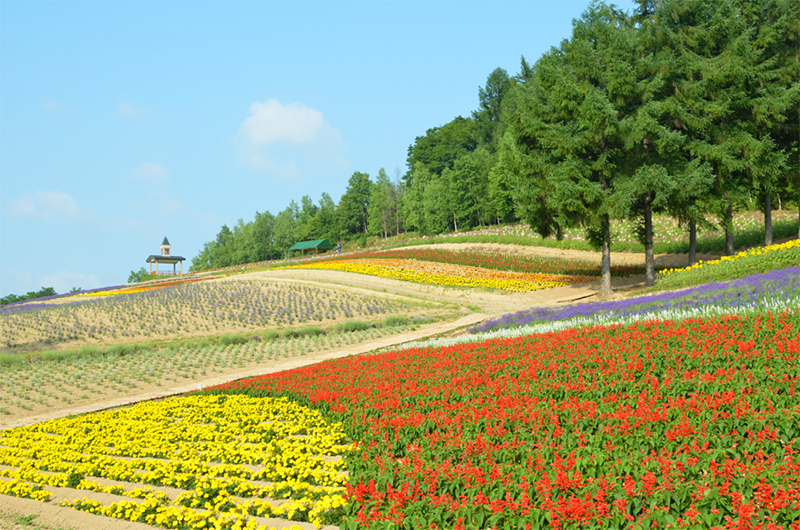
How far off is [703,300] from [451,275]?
74.4 ft

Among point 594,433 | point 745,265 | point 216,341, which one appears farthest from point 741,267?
point 216,341

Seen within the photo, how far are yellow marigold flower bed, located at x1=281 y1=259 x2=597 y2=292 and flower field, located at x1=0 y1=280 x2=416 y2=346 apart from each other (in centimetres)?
581

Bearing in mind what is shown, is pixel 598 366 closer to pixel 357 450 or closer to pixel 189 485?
pixel 357 450

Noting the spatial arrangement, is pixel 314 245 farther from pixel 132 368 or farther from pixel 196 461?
pixel 196 461

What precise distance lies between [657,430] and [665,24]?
28.1 meters

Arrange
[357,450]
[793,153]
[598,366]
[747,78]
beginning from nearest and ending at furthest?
1. [357,450]
2. [598,366]
3. [747,78]
4. [793,153]

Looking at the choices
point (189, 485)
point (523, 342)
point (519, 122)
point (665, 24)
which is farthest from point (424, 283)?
point (189, 485)

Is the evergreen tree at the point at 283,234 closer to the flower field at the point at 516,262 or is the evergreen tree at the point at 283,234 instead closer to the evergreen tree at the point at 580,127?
the flower field at the point at 516,262

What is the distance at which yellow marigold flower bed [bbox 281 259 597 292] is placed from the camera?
31.6 metres

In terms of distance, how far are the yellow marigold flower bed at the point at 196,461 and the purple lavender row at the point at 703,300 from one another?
32.4 feet

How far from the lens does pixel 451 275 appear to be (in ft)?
120

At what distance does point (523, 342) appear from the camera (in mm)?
13047

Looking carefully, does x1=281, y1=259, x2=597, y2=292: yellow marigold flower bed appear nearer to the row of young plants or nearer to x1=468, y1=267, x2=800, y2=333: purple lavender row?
the row of young plants

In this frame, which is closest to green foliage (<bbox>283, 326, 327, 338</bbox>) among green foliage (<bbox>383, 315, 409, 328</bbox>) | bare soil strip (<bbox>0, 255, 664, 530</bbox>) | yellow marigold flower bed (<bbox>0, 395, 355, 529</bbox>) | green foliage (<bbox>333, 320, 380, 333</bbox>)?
green foliage (<bbox>333, 320, 380, 333</bbox>)
